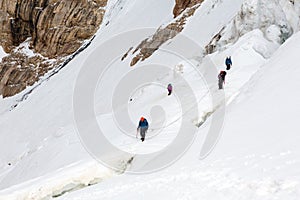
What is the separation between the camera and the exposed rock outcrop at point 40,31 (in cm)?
6069

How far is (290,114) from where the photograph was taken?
35.2ft

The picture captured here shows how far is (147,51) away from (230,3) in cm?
945

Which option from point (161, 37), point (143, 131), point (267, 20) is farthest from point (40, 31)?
point (143, 131)

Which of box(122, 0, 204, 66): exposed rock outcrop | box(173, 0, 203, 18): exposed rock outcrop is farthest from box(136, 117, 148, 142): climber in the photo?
box(173, 0, 203, 18): exposed rock outcrop

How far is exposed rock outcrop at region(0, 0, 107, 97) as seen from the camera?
199 ft

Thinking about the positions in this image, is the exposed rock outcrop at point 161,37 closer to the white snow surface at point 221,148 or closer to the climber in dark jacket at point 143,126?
the white snow surface at point 221,148

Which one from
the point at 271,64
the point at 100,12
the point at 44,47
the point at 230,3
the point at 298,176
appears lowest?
the point at 44,47

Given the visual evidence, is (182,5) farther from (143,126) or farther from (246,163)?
(246,163)

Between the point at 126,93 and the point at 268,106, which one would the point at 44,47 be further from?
the point at 268,106

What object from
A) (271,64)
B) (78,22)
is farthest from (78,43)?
(271,64)

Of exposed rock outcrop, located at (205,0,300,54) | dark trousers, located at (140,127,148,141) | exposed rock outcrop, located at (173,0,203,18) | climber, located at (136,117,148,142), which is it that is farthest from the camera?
exposed rock outcrop, located at (173,0,203,18)

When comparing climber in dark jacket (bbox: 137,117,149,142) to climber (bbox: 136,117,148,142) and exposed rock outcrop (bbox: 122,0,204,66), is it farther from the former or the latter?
exposed rock outcrop (bbox: 122,0,204,66)

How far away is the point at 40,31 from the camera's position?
64625mm

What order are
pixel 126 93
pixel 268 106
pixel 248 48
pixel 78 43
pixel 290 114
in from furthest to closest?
pixel 78 43 → pixel 126 93 → pixel 248 48 → pixel 268 106 → pixel 290 114
